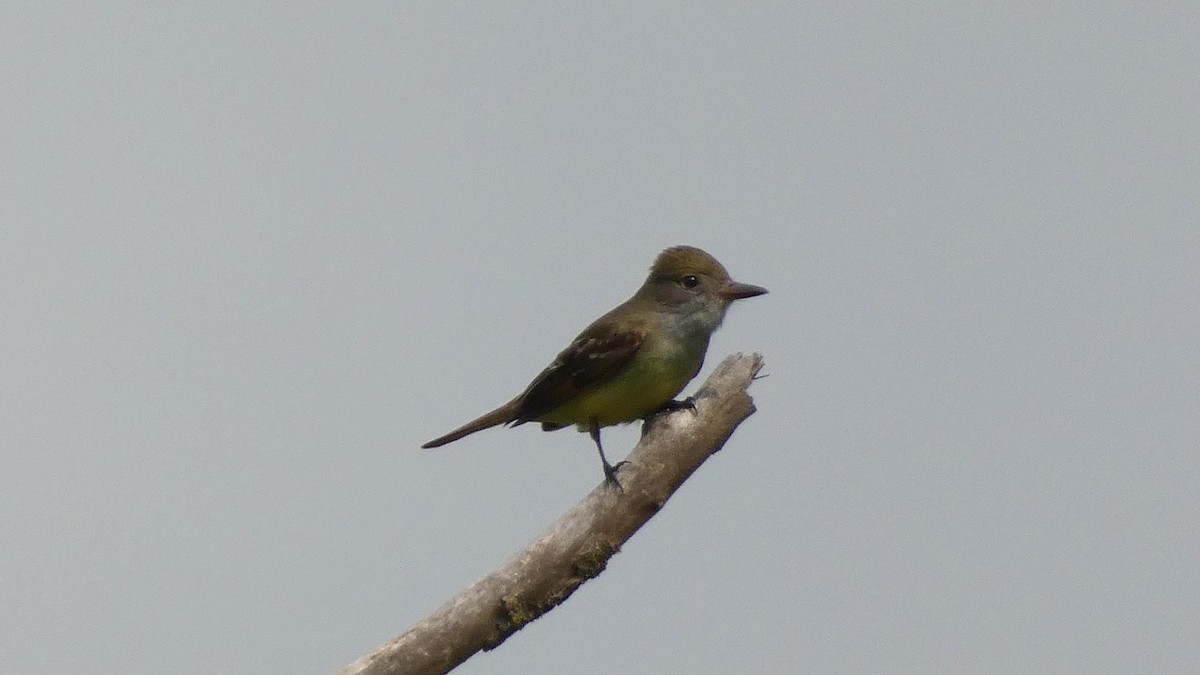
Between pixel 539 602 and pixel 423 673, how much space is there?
71 cm

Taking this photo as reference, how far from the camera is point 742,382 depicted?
9352mm

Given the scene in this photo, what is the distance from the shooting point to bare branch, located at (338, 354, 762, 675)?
789cm

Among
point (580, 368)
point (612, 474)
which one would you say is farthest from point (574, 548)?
point (580, 368)

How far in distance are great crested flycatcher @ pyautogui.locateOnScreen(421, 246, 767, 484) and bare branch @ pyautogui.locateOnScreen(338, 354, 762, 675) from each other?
3.70ft

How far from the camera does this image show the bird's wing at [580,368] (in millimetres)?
10789

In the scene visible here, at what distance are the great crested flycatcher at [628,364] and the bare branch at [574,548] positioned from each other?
1129 mm

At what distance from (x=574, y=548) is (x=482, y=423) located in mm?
2896

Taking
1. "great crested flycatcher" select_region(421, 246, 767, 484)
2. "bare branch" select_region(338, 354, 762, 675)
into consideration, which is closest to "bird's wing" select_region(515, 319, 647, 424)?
"great crested flycatcher" select_region(421, 246, 767, 484)

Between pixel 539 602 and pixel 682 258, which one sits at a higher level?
pixel 682 258

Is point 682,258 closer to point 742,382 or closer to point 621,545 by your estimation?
point 742,382

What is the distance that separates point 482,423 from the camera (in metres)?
11.1

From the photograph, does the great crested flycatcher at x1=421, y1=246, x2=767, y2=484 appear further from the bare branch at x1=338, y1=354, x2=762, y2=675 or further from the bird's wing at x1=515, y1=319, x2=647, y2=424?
the bare branch at x1=338, y1=354, x2=762, y2=675

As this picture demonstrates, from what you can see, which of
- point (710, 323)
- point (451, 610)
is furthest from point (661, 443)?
point (710, 323)

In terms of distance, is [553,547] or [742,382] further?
[742,382]
